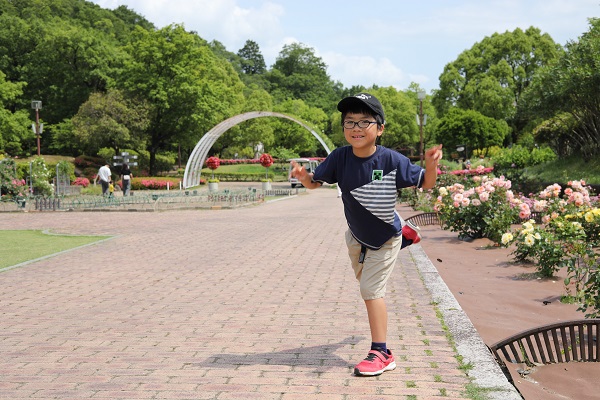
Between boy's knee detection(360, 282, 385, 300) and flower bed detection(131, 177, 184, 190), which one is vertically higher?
boy's knee detection(360, 282, 385, 300)

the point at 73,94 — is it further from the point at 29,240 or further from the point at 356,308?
the point at 356,308

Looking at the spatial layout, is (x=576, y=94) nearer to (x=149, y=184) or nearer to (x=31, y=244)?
(x=31, y=244)

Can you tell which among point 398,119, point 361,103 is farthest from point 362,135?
point 398,119

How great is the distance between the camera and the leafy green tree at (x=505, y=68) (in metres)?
58.3

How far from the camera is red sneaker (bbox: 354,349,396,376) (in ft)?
12.5

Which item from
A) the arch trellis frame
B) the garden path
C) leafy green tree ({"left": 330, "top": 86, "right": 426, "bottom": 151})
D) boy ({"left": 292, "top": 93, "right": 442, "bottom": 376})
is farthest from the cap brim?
leafy green tree ({"left": 330, "top": 86, "right": 426, "bottom": 151})

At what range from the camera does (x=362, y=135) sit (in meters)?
4.05

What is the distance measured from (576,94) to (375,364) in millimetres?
24238

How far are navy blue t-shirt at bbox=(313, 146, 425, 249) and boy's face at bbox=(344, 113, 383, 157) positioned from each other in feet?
0.22

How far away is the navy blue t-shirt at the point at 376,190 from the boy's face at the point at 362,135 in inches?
2.6

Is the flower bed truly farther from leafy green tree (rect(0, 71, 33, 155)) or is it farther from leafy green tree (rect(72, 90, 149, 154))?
leafy green tree (rect(0, 71, 33, 155))

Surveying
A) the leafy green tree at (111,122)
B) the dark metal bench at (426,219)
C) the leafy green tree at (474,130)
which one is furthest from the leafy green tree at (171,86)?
the dark metal bench at (426,219)

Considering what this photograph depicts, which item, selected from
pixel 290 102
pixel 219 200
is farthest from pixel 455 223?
pixel 290 102

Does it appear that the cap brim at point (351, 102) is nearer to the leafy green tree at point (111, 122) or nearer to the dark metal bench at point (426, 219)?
the dark metal bench at point (426, 219)
